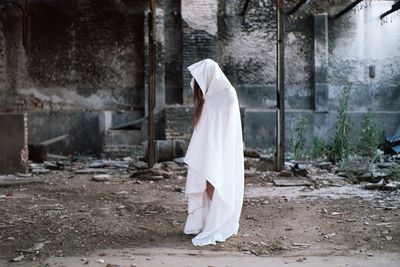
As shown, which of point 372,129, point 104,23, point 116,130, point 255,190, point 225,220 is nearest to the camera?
point 225,220

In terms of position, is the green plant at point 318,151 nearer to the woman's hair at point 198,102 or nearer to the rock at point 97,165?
the rock at point 97,165

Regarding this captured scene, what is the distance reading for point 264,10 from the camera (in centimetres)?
1451

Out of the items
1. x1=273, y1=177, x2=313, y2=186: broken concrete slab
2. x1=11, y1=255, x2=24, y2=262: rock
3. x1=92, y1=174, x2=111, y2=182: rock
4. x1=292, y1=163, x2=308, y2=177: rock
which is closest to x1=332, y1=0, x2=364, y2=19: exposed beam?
x1=292, y1=163, x2=308, y2=177: rock

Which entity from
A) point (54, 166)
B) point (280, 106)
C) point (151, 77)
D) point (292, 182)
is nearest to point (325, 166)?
point (280, 106)

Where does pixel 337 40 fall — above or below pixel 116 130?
above

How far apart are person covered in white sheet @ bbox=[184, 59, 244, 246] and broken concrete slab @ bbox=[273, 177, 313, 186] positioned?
3.59 m

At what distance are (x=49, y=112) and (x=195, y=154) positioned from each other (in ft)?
32.2

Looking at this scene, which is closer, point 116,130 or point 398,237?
point 398,237

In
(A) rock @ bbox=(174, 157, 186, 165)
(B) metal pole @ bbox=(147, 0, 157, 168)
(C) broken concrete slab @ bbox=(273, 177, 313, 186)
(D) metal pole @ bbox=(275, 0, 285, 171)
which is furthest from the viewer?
(A) rock @ bbox=(174, 157, 186, 165)

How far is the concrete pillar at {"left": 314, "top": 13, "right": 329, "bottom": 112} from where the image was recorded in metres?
14.4

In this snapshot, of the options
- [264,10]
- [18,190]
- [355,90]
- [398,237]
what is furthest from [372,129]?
[18,190]

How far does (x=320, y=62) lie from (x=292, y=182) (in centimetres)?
652

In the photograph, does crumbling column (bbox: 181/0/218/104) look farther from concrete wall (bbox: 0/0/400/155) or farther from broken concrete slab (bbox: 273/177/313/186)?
broken concrete slab (bbox: 273/177/313/186)

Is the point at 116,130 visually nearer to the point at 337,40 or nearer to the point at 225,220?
the point at 337,40
